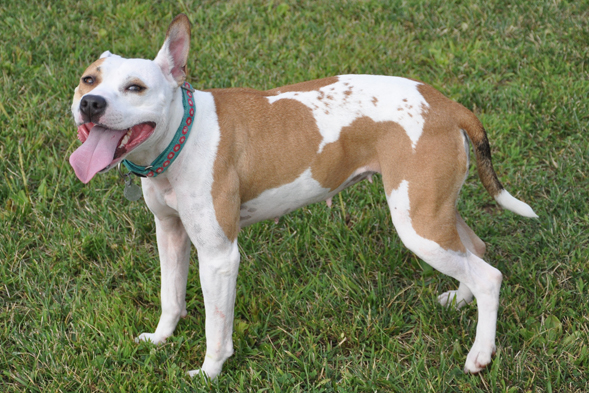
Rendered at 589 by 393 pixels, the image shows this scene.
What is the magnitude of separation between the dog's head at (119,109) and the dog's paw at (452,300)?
2.07m

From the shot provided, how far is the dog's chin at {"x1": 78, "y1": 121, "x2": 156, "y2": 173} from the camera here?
2852 mm

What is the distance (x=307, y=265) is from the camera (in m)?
4.32

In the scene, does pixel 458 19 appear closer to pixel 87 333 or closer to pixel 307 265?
pixel 307 265

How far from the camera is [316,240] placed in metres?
4.40

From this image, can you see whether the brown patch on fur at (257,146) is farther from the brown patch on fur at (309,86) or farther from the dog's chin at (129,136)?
the dog's chin at (129,136)

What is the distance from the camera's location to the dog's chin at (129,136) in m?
2.85

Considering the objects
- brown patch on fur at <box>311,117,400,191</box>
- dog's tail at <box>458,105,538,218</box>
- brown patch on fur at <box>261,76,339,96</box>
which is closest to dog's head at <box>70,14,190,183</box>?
brown patch on fur at <box>261,76,339,96</box>

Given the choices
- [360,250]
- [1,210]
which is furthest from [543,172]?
Answer: [1,210]

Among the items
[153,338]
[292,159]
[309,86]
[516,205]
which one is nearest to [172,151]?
[292,159]

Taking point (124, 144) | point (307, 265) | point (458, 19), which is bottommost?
point (307, 265)

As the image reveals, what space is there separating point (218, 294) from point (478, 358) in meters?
1.48

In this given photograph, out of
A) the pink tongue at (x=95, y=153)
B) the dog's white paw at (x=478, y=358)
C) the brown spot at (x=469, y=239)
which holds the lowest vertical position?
the dog's white paw at (x=478, y=358)

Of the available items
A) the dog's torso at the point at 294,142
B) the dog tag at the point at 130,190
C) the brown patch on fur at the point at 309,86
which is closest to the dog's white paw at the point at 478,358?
the dog's torso at the point at 294,142

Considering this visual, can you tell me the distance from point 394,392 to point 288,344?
0.69 m
